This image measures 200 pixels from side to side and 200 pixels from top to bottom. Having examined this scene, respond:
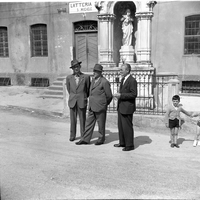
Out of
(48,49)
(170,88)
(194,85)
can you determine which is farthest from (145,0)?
(48,49)

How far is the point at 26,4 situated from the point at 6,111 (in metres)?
9.23

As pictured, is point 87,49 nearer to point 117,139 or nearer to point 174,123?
point 117,139

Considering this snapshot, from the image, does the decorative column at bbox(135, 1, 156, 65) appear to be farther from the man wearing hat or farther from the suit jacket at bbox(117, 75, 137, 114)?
the suit jacket at bbox(117, 75, 137, 114)

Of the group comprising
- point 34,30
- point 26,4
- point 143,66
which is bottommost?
point 143,66

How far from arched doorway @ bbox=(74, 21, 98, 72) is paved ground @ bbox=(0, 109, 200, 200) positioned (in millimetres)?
9358

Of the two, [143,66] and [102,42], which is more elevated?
[102,42]

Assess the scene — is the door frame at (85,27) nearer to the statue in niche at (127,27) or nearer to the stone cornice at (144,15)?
the statue in niche at (127,27)

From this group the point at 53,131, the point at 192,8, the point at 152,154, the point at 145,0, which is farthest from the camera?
the point at 192,8

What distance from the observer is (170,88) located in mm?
8016

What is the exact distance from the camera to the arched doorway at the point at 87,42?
52.3 ft

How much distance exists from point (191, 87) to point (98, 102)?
10019 mm

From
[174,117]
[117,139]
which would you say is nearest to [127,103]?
[174,117]

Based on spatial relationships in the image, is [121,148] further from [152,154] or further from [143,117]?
[143,117]

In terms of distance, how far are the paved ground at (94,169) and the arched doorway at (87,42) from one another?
936 cm
